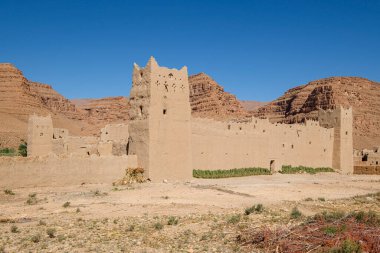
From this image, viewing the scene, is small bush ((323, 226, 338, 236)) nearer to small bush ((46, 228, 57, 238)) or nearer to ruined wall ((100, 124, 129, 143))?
small bush ((46, 228, 57, 238))

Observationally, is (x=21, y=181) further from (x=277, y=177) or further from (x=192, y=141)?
(x=277, y=177)

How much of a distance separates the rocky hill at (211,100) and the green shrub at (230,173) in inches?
1540

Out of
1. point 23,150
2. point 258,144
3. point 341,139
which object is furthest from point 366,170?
point 23,150

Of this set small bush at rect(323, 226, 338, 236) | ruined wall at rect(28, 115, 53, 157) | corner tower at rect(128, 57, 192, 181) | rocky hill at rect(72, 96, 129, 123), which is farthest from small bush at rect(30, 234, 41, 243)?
rocky hill at rect(72, 96, 129, 123)

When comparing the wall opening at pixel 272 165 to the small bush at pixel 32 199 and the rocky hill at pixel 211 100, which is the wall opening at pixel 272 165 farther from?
the rocky hill at pixel 211 100

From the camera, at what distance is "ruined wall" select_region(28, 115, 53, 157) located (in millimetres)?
36875

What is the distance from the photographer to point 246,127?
108 ft

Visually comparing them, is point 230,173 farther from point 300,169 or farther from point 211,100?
point 211,100

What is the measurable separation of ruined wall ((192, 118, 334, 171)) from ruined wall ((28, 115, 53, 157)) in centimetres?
1532

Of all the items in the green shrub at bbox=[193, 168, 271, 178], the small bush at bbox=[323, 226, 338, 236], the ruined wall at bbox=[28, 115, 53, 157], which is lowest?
the small bush at bbox=[323, 226, 338, 236]

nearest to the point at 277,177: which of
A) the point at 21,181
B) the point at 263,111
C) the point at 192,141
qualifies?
the point at 192,141

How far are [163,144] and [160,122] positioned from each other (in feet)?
4.39

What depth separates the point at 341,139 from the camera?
4059cm

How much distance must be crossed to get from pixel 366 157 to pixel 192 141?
29028 millimetres
